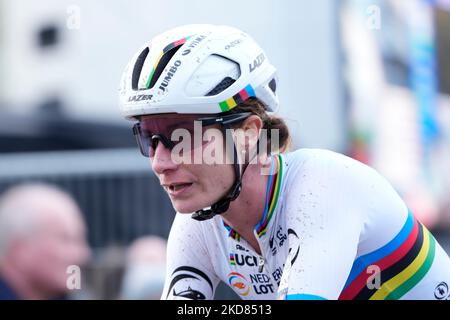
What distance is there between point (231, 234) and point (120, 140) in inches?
229

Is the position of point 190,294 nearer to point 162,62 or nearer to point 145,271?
point 162,62

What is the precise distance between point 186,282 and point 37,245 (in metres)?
2.21

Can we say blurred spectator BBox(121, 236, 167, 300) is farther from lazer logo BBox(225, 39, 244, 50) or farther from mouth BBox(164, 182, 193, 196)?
lazer logo BBox(225, 39, 244, 50)

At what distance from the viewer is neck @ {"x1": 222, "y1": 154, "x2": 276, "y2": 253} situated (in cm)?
420

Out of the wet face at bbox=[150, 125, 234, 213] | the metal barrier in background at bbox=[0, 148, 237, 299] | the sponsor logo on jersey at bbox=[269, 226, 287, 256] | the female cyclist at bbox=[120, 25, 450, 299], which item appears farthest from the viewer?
the metal barrier in background at bbox=[0, 148, 237, 299]

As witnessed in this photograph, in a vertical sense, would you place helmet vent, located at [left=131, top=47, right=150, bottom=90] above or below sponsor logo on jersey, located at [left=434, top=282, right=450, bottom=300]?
above

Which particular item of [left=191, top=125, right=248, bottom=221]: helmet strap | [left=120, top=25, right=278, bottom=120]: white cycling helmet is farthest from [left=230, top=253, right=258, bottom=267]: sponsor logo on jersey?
[left=120, top=25, right=278, bottom=120]: white cycling helmet

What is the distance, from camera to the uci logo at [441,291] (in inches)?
168

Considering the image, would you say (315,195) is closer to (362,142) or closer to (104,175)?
(104,175)

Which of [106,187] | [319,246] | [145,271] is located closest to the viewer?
[319,246]

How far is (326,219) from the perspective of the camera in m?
3.80

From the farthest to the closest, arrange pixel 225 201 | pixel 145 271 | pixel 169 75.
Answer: pixel 145 271, pixel 225 201, pixel 169 75

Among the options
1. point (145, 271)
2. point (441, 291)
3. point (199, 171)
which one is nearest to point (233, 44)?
point (199, 171)
